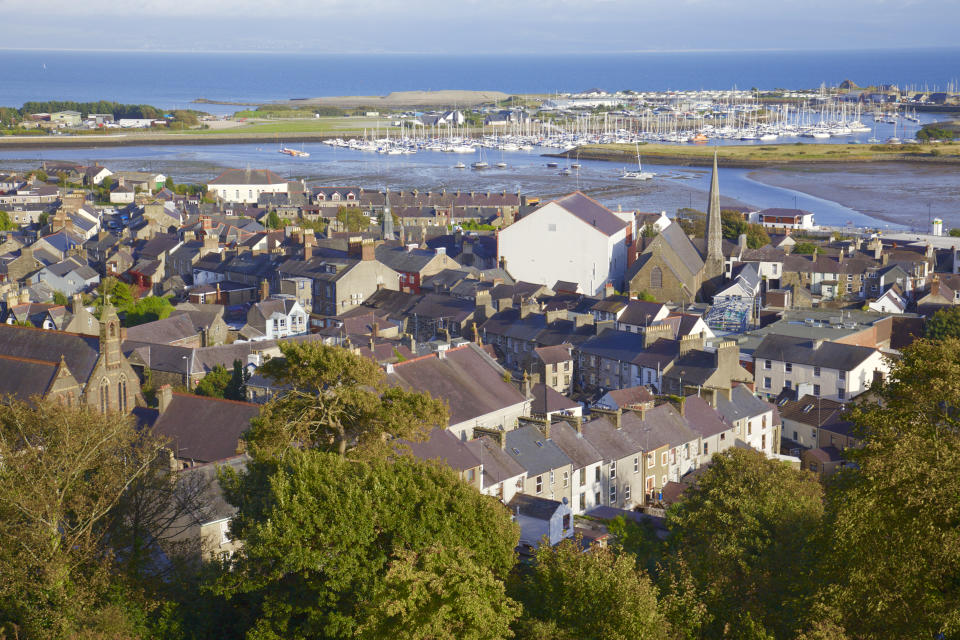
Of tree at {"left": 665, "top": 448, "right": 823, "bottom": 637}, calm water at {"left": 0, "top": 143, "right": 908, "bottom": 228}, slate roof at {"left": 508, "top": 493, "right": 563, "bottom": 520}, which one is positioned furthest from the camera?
calm water at {"left": 0, "top": 143, "right": 908, "bottom": 228}

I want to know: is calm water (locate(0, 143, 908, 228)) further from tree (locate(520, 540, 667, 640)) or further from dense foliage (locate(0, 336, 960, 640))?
tree (locate(520, 540, 667, 640))

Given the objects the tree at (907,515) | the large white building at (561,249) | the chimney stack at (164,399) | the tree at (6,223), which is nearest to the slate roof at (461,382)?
the chimney stack at (164,399)

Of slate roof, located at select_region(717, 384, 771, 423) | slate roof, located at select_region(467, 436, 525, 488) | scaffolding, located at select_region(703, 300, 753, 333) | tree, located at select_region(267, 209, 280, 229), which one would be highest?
slate roof, located at select_region(467, 436, 525, 488)

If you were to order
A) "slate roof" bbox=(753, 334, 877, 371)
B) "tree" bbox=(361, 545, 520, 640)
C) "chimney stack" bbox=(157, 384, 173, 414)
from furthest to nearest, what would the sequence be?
1. "slate roof" bbox=(753, 334, 877, 371)
2. "chimney stack" bbox=(157, 384, 173, 414)
3. "tree" bbox=(361, 545, 520, 640)

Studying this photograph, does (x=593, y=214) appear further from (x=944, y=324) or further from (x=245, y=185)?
(x=245, y=185)

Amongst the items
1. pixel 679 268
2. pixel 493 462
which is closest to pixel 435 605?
pixel 493 462

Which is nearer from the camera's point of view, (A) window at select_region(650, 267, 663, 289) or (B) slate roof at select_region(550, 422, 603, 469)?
(B) slate roof at select_region(550, 422, 603, 469)

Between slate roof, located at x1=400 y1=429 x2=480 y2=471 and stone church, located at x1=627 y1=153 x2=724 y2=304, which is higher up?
slate roof, located at x1=400 y1=429 x2=480 y2=471

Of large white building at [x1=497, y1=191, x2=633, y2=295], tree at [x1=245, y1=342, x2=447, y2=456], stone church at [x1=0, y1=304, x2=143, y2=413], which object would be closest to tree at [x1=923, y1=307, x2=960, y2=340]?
large white building at [x1=497, y1=191, x2=633, y2=295]
